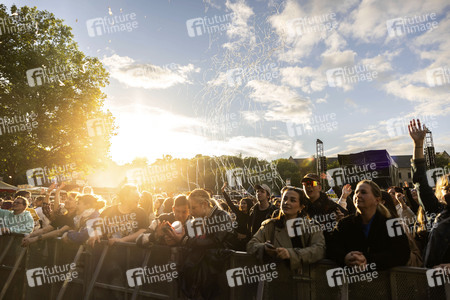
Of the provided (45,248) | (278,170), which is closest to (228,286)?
(45,248)

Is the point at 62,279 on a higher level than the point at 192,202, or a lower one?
lower

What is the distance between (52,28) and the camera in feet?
60.9

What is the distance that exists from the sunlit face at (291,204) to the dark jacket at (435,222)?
1.33m

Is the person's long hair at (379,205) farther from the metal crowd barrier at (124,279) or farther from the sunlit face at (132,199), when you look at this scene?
the sunlit face at (132,199)

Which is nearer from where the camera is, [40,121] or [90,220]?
[90,220]

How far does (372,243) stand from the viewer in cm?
312

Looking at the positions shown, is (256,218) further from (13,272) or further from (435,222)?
(13,272)

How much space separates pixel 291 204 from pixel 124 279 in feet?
8.80

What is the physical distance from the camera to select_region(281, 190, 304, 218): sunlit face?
147 inches

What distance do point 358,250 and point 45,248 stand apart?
5246mm

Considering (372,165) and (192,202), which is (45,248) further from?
(372,165)

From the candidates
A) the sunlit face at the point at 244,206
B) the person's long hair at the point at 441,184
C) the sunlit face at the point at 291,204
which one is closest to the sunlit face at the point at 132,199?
the sunlit face at the point at 291,204

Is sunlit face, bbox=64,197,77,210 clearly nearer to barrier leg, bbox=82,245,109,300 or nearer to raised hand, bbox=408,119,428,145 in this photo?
barrier leg, bbox=82,245,109,300

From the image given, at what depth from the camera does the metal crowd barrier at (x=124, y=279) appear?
293 cm
